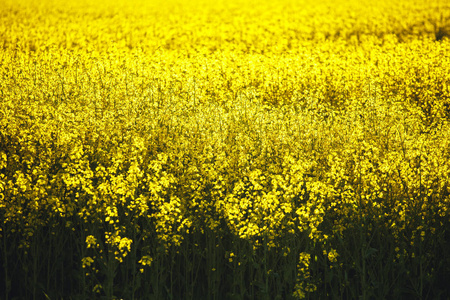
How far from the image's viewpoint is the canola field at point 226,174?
5.55m

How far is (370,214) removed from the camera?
6484 millimetres

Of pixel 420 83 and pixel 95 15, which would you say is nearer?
pixel 420 83

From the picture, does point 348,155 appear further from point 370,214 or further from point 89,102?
point 89,102

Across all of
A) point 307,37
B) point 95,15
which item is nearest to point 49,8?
point 95,15

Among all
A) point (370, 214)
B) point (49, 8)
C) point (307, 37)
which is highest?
point (49, 8)

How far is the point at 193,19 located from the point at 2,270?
24.0 meters

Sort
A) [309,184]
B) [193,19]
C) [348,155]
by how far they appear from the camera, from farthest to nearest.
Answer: [193,19] → [348,155] → [309,184]

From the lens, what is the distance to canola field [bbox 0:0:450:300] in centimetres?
555

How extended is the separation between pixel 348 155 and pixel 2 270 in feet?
17.4

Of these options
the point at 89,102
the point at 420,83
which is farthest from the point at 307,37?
the point at 89,102

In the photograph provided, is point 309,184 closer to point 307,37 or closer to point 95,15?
point 307,37

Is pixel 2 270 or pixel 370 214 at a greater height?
pixel 370 214

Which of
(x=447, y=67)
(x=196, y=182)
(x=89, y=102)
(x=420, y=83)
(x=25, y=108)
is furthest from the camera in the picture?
(x=447, y=67)

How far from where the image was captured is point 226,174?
713cm
